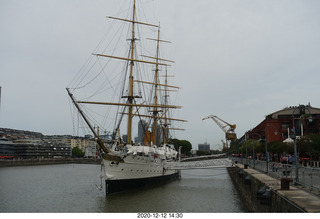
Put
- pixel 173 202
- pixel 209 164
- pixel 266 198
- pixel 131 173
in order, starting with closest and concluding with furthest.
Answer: pixel 266 198, pixel 173 202, pixel 131 173, pixel 209 164

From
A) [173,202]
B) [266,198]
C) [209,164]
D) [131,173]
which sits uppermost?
[266,198]

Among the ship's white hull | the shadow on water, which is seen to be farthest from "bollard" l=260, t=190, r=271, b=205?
the ship's white hull

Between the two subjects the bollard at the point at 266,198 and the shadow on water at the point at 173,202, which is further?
the shadow on water at the point at 173,202

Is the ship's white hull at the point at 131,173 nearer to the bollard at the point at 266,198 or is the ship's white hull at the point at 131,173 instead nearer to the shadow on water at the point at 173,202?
the shadow on water at the point at 173,202

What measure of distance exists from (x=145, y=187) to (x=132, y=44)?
1937 centimetres

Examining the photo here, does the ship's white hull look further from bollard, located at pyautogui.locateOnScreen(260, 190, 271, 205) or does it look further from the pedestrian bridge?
bollard, located at pyautogui.locateOnScreen(260, 190, 271, 205)

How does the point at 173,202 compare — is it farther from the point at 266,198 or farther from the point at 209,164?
the point at 209,164

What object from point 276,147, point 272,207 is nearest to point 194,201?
point 272,207

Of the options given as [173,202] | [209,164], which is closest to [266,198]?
[173,202]

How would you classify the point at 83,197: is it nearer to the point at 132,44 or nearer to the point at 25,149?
the point at 132,44

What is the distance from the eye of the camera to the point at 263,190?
49.2 feet

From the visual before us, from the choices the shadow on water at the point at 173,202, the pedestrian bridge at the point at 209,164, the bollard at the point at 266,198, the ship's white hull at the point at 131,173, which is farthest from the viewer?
the pedestrian bridge at the point at 209,164

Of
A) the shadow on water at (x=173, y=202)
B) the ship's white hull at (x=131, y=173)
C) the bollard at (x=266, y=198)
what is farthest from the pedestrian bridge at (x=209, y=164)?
the bollard at (x=266, y=198)

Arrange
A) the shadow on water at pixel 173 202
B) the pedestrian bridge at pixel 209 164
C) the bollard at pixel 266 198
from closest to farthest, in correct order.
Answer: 1. the bollard at pixel 266 198
2. the shadow on water at pixel 173 202
3. the pedestrian bridge at pixel 209 164
